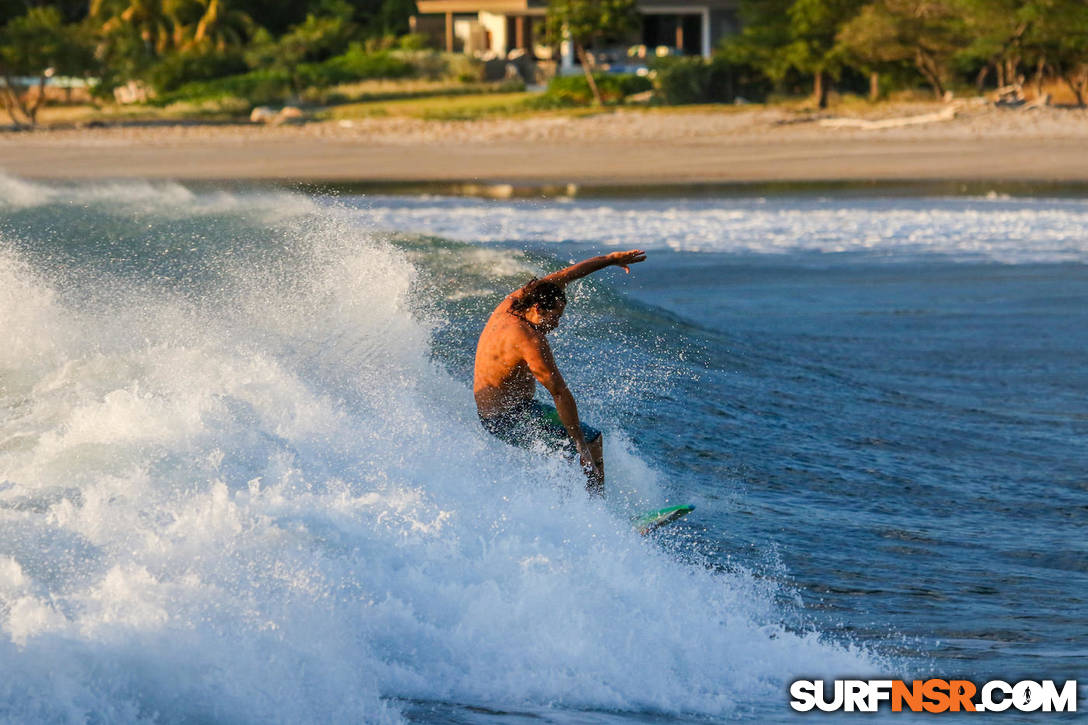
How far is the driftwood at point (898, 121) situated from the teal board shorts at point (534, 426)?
96.3 feet

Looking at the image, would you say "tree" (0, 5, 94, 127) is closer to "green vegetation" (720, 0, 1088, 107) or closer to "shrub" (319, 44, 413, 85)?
"shrub" (319, 44, 413, 85)

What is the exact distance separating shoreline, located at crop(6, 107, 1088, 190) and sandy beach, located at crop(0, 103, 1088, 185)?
48mm

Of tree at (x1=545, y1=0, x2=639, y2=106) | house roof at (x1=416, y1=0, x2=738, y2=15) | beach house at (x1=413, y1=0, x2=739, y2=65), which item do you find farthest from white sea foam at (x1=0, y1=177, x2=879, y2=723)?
house roof at (x1=416, y1=0, x2=738, y2=15)

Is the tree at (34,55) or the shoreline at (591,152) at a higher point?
the tree at (34,55)

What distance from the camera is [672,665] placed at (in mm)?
5945

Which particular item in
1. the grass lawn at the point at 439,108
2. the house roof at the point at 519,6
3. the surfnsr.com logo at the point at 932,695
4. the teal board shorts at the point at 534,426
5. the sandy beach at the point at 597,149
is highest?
the house roof at the point at 519,6

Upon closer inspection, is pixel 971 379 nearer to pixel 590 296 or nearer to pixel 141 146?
pixel 590 296

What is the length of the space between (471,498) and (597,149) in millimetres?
28362

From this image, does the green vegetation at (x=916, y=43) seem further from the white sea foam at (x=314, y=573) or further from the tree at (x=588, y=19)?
the white sea foam at (x=314, y=573)

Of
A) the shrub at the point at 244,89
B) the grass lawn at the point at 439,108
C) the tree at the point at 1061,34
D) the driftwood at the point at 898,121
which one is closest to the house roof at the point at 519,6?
the grass lawn at the point at 439,108

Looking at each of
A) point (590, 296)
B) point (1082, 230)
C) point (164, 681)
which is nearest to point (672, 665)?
point (164, 681)

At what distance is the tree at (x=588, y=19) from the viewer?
1640 inches

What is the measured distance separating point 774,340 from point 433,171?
19564 millimetres

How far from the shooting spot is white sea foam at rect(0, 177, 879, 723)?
5.24 metres
